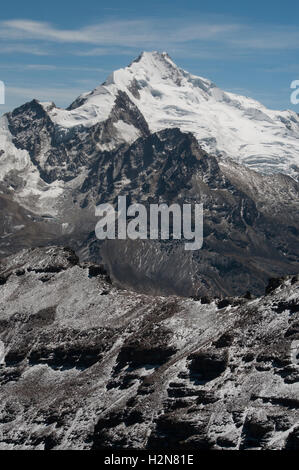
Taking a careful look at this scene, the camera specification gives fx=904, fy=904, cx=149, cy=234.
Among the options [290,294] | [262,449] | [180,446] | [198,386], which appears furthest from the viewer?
[290,294]

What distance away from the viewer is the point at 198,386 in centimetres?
17062

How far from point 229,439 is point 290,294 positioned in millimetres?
42904

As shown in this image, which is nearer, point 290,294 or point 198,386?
point 198,386

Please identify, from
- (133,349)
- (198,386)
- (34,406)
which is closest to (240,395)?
(198,386)

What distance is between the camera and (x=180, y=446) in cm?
15662
